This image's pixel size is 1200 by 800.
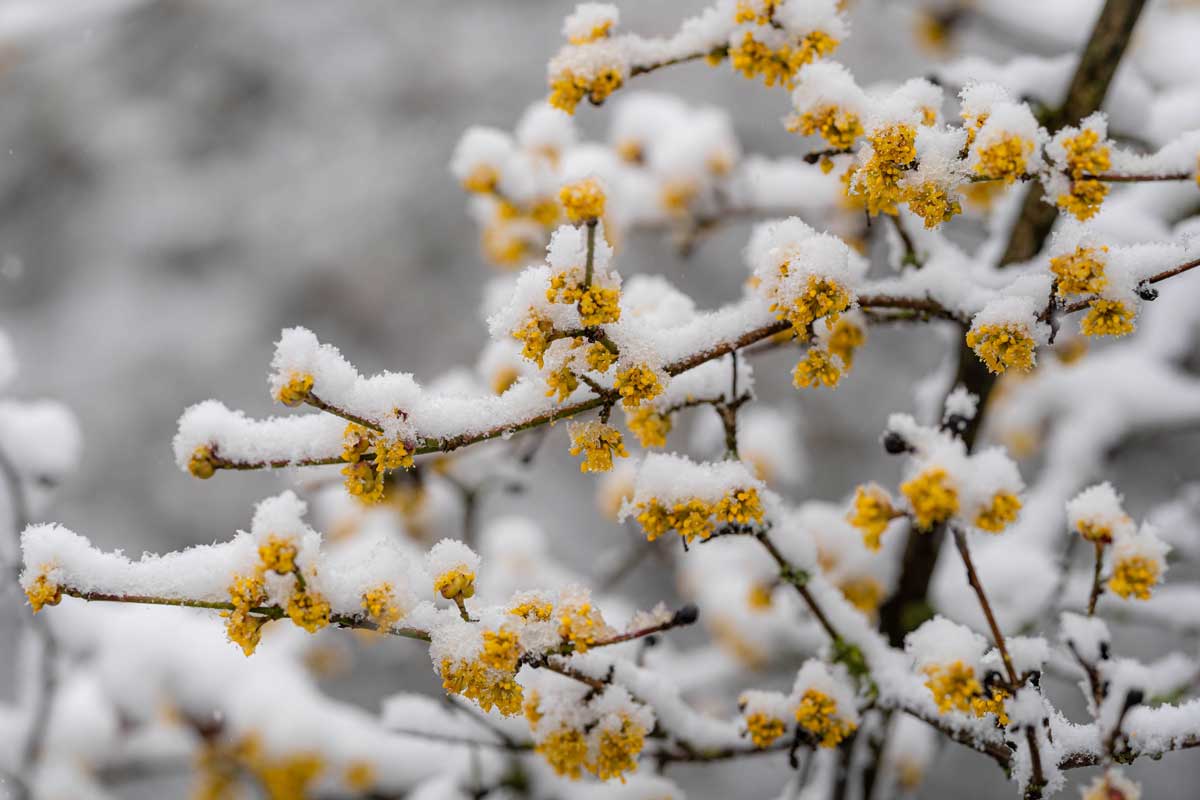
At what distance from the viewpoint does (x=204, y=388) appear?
5.44m

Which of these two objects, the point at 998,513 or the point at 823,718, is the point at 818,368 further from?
the point at 823,718

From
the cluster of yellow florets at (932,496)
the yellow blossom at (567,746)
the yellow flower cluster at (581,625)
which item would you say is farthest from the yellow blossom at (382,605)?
the cluster of yellow florets at (932,496)

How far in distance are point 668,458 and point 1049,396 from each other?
2.25 meters

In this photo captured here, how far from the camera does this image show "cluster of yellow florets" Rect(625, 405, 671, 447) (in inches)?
52.0

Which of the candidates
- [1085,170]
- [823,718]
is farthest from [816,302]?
[823,718]

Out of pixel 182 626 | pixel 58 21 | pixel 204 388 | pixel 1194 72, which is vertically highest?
pixel 58 21

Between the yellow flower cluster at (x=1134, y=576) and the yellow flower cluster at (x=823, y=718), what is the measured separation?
1.24 feet

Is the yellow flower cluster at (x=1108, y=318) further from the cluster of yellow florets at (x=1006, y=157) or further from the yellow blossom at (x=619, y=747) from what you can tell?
the yellow blossom at (x=619, y=747)

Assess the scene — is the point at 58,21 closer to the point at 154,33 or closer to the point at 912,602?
the point at 154,33

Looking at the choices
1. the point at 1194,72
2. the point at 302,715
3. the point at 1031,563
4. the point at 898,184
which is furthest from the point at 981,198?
the point at 302,715

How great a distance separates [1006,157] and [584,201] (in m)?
0.44

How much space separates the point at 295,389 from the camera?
1054 mm

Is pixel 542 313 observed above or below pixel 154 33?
below

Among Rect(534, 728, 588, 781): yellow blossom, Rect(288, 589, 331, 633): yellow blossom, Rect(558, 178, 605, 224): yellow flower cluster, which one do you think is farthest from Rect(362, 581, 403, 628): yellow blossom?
Rect(558, 178, 605, 224): yellow flower cluster
